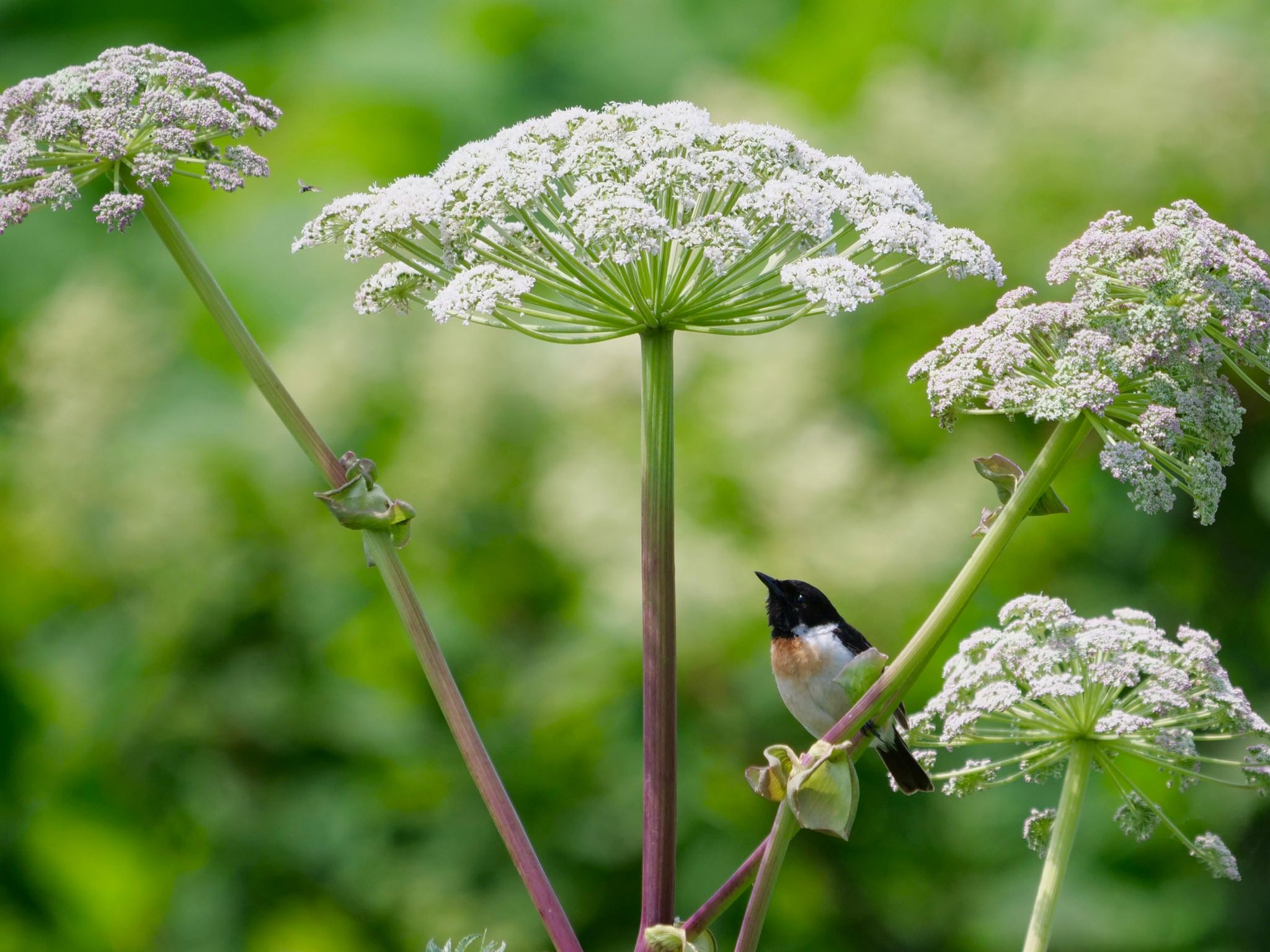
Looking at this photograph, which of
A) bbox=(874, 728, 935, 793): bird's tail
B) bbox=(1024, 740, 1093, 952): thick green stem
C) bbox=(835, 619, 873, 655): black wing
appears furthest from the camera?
bbox=(835, 619, 873, 655): black wing

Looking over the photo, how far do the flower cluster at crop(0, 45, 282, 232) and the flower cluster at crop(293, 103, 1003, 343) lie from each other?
0.11m

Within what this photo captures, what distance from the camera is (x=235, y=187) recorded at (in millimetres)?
1039

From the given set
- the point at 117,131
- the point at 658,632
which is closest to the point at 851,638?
the point at 658,632

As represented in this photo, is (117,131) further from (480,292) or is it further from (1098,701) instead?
(1098,701)

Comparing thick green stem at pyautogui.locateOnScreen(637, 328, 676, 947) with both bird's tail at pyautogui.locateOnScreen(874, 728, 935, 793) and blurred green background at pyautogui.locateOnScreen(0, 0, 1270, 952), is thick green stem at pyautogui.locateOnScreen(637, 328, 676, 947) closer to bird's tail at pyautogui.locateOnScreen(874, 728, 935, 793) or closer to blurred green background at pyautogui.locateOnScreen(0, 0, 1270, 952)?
bird's tail at pyautogui.locateOnScreen(874, 728, 935, 793)

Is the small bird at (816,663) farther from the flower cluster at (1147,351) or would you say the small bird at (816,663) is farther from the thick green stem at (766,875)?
the flower cluster at (1147,351)

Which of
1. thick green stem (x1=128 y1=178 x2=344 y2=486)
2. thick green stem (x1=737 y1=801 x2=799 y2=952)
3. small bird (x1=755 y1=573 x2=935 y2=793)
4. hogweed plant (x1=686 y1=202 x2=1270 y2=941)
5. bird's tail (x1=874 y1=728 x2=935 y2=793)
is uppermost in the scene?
hogweed plant (x1=686 y1=202 x2=1270 y2=941)

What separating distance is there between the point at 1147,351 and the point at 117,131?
0.88 metres

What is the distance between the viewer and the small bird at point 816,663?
1492 mm

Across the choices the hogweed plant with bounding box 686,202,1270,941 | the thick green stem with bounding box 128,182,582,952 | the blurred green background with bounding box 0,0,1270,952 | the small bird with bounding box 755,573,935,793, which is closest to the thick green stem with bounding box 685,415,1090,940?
the hogweed plant with bounding box 686,202,1270,941

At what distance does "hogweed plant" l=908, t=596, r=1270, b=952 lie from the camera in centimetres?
122

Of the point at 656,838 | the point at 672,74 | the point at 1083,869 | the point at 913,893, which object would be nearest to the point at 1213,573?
the point at 1083,869

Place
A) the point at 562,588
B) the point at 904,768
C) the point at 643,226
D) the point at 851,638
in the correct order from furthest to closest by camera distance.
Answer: the point at 562,588 → the point at 851,638 → the point at 904,768 → the point at 643,226

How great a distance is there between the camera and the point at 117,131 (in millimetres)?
1034
